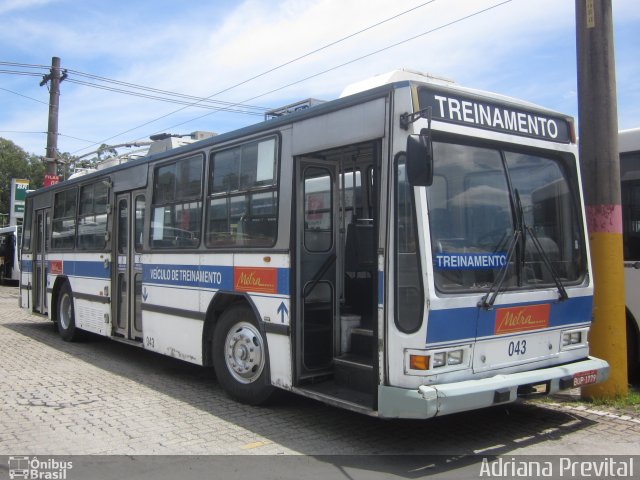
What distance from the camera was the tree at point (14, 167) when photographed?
45344 millimetres

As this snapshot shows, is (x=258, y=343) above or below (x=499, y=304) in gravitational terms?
below

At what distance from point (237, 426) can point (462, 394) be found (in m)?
2.30

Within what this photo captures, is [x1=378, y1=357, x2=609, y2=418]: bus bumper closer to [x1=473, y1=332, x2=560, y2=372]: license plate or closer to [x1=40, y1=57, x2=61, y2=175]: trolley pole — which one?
[x1=473, y1=332, x2=560, y2=372]: license plate

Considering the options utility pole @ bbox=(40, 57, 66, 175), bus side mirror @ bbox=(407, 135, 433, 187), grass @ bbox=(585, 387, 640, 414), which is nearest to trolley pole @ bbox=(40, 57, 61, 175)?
utility pole @ bbox=(40, 57, 66, 175)

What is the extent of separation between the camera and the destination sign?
484cm

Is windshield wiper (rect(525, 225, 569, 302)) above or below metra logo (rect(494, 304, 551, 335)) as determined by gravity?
above

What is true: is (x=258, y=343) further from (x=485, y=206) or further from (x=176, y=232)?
(x=485, y=206)

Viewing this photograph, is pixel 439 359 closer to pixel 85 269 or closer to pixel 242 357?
pixel 242 357

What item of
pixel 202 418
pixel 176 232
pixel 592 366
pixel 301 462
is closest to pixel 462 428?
pixel 592 366

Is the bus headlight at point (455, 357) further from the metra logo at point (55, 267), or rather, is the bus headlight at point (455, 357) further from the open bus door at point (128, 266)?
the metra logo at point (55, 267)

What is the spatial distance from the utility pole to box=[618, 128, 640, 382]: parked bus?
17669 millimetres

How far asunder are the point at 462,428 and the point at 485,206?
2113mm

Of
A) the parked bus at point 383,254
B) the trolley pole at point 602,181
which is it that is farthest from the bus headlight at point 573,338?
the trolley pole at point 602,181

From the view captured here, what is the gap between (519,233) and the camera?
5.21 m
